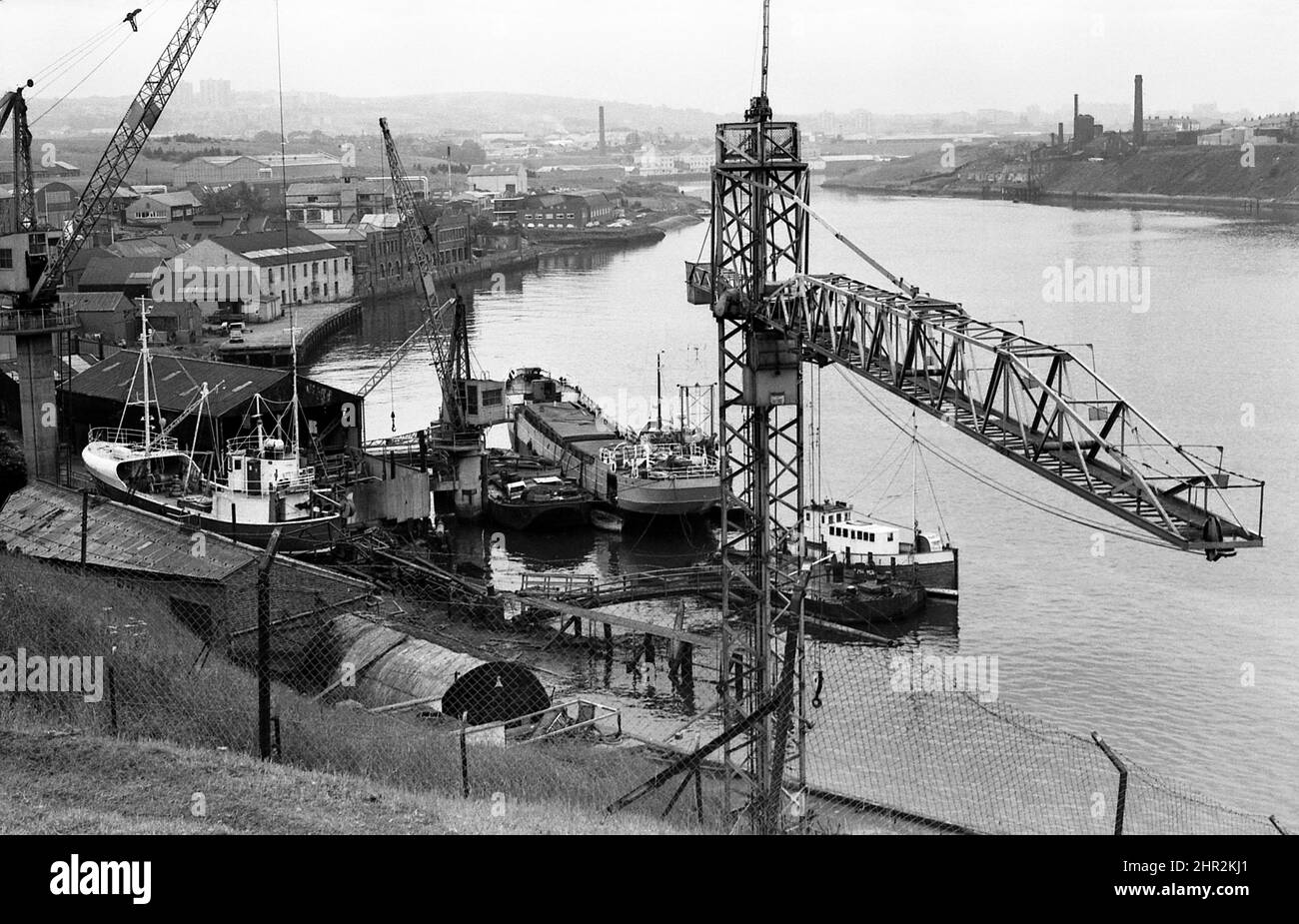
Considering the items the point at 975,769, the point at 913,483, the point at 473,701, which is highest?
the point at 473,701

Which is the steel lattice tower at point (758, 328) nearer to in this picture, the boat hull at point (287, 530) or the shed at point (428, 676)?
the shed at point (428, 676)

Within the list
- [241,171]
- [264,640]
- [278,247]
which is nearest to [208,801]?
[264,640]

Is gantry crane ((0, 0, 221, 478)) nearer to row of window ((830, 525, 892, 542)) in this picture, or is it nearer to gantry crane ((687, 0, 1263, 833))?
row of window ((830, 525, 892, 542))

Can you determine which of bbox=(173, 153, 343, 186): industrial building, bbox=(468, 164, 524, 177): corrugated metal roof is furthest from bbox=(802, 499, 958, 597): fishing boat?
bbox=(468, 164, 524, 177): corrugated metal roof

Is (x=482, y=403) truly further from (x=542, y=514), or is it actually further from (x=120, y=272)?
(x=120, y=272)
